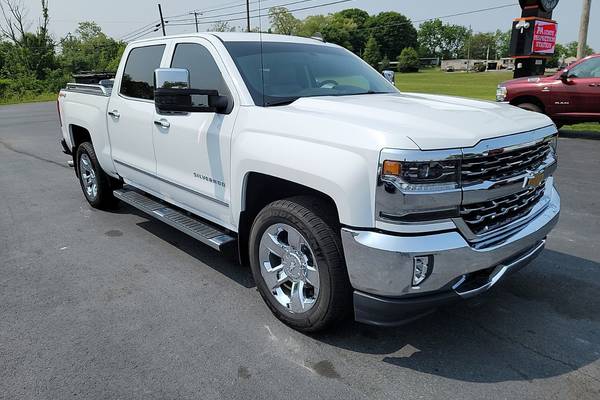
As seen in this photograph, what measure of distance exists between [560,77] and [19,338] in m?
11.5

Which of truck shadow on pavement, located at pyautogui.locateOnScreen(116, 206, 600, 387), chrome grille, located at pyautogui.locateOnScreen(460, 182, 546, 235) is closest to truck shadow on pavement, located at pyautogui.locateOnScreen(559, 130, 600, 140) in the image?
truck shadow on pavement, located at pyautogui.locateOnScreen(116, 206, 600, 387)

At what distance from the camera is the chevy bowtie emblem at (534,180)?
2.92 metres

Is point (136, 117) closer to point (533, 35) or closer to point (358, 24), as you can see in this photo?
point (533, 35)

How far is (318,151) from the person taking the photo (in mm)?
2740

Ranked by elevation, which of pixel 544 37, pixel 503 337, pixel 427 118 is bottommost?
pixel 503 337

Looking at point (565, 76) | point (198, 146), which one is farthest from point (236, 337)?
point (565, 76)

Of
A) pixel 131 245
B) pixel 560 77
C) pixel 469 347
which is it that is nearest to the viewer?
pixel 469 347

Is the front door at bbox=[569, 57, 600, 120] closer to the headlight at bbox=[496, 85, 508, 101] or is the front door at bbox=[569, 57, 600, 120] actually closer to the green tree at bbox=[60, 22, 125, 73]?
the headlight at bbox=[496, 85, 508, 101]

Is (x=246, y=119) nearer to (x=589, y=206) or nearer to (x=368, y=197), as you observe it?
(x=368, y=197)

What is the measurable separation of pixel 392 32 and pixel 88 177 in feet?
415

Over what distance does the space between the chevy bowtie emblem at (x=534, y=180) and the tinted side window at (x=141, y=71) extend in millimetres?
3267

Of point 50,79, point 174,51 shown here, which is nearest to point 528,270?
point 174,51

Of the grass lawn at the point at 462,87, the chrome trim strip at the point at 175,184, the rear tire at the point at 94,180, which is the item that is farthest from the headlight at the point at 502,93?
the chrome trim strip at the point at 175,184

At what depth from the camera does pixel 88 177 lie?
242 inches
